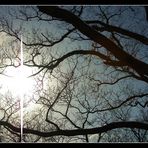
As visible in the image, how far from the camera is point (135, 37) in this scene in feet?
16.9

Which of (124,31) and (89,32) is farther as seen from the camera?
(124,31)

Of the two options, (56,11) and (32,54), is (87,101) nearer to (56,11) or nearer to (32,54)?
(32,54)

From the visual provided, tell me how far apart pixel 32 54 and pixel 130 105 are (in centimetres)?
230

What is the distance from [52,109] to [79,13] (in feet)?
7.00

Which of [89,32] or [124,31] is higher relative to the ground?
[124,31]

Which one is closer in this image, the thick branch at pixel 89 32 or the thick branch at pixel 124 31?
the thick branch at pixel 89 32

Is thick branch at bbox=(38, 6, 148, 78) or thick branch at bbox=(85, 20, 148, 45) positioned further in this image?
thick branch at bbox=(85, 20, 148, 45)
